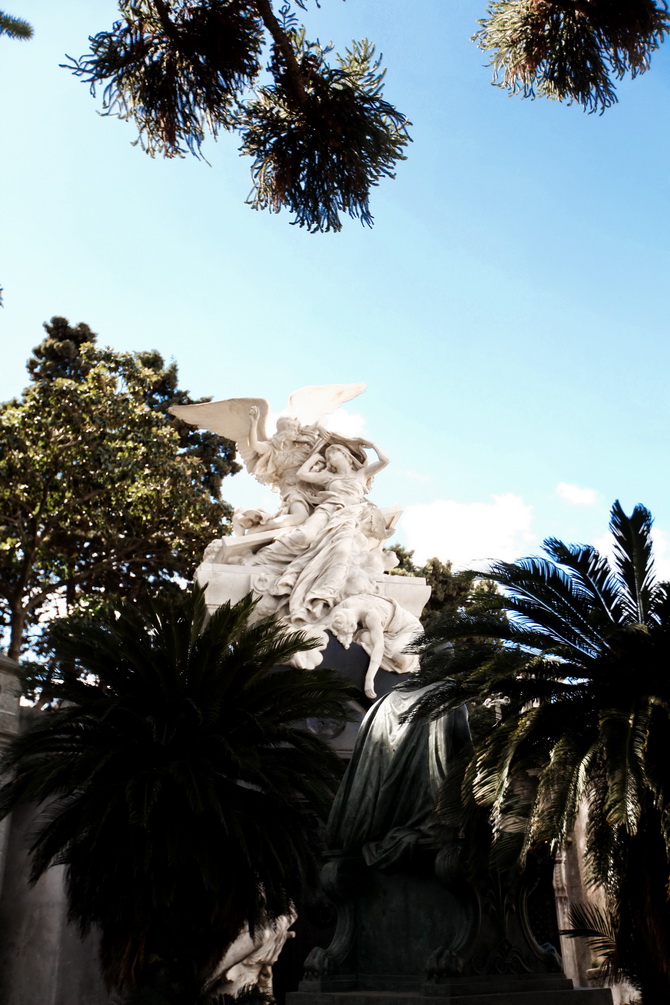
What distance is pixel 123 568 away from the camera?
24.2 metres

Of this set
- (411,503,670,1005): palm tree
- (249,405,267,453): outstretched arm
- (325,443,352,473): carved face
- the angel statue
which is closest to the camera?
(411,503,670,1005): palm tree

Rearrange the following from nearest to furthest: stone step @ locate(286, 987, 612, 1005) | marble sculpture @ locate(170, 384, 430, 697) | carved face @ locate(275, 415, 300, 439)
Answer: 1. stone step @ locate(286, 987, 612, 1005)
2. marble sculpture @ locate(170, 384, 430, 697)
3. carved face @ locate(275, 415, 300, 439)

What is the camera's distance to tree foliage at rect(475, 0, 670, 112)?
7848mm

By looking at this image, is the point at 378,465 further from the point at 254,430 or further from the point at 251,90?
the point at 251,90

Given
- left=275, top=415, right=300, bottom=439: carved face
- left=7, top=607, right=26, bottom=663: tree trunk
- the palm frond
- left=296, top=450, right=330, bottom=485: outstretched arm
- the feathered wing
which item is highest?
the feathered wing

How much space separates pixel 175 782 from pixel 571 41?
743cm

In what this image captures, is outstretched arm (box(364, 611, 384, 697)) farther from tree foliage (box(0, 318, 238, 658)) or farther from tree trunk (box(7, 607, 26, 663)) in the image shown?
tree trunk (box(7, 607, 26, 663))

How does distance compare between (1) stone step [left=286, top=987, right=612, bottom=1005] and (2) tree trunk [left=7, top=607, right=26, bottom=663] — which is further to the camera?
(2) tree trunk [left=7, top=607, right=26, bottom=663]

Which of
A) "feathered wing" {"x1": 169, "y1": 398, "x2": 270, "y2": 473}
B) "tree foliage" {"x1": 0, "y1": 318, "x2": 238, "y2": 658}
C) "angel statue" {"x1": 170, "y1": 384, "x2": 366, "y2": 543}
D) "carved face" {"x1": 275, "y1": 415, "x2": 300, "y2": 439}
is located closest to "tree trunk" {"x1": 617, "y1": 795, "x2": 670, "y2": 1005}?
"angel statue" {"x1": 170, "y1": 384, "x2": 366, "y2": 543}

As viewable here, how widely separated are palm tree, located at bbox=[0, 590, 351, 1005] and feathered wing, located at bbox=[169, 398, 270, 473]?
236 inches

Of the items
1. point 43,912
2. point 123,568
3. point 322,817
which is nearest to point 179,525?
point 123,568

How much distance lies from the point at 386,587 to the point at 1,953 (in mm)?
6711

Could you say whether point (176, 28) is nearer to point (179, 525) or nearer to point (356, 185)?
point (356, 185)

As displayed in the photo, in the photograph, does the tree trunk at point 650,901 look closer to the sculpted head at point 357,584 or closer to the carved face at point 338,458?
the sculpted head at point 357,584
